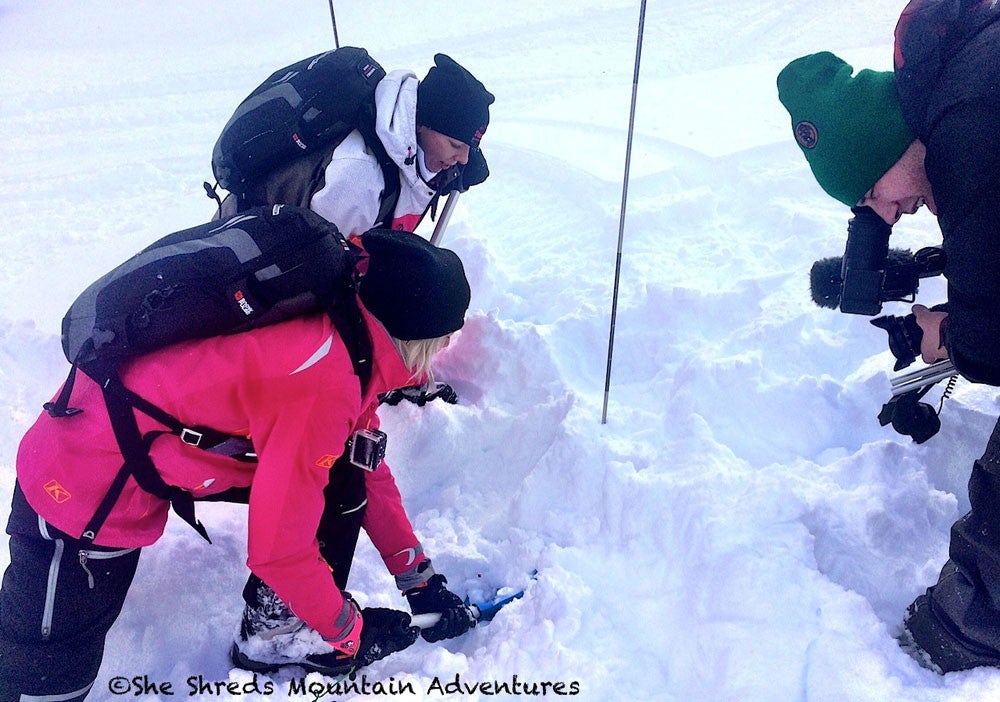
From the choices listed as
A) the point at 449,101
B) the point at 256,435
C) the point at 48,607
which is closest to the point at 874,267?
the point at 449,101

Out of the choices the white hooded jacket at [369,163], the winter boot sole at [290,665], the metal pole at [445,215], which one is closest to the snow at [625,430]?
the winter boot sole at [290,665]

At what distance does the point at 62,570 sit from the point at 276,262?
0.92m

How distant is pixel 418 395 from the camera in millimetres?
3080

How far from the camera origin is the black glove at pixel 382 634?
6.95ft

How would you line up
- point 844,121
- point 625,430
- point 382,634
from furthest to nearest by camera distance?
point 625,430 < point 382,634 < point 844,121

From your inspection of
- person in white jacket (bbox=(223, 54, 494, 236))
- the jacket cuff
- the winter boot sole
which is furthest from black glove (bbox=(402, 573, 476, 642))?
person in white jacket (bbox=(223, 54, 494, 236))

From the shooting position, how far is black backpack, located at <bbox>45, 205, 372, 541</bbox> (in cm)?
172

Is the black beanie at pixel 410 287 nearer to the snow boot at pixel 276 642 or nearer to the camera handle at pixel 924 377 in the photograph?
the snow boot at pixel 276 642

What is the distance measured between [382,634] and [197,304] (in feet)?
3.45

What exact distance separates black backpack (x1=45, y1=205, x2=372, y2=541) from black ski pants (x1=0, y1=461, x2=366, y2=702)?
0.12m

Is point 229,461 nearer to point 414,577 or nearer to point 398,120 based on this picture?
point 414,577

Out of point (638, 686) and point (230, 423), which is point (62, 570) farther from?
point (638, 686)

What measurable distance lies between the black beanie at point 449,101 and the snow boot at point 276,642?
1.55 metres

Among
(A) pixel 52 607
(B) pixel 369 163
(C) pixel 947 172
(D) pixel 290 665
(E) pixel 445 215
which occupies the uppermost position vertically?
(C) pixel 947 172
